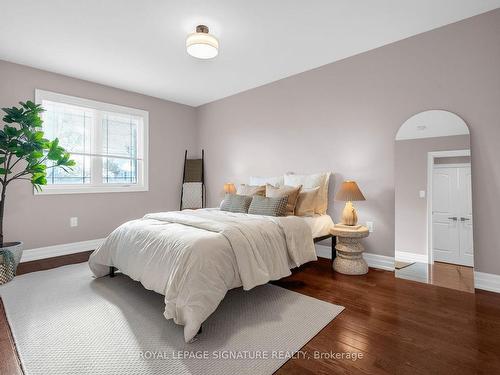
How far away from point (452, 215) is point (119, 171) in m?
4.82

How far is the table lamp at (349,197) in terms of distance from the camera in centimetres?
295

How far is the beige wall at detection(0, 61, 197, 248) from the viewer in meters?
3.53

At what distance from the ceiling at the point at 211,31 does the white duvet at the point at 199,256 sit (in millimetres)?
2001

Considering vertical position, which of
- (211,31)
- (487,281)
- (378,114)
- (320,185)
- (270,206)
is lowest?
(487,281)

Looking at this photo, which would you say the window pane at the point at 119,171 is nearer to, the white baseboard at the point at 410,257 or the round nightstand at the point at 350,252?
the round nightstand at the point at 350,252

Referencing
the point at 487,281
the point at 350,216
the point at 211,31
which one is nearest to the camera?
the point at 487,281

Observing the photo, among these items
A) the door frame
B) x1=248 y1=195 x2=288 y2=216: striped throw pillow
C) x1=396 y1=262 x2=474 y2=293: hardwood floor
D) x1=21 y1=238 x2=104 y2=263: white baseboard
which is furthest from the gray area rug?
the door frame

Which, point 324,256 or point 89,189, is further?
point 89,189

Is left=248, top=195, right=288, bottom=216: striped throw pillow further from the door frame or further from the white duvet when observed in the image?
the door frame

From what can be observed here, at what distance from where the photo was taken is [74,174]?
4.07 metres

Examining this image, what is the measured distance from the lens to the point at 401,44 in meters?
3.01

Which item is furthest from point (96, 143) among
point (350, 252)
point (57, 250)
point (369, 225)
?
point (369, 225)

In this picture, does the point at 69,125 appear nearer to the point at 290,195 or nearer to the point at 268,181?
the point at 268,181

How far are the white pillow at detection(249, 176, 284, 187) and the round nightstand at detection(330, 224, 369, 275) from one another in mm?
1131
